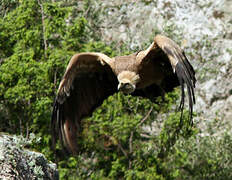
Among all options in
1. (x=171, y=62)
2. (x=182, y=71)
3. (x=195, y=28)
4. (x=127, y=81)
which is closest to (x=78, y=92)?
(x=127, y=81)

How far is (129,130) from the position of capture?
9148 millimetres

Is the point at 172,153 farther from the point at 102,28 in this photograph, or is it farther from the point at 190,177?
the point at 102,28

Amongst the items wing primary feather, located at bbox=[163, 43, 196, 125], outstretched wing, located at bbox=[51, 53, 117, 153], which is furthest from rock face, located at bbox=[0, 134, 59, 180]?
outstretched wing, located at bbox=[51, 53, 117, 153]

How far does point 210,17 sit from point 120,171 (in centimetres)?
Result: 534

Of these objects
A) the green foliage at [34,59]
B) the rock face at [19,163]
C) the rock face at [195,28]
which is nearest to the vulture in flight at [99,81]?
the green foliage at [34,59]

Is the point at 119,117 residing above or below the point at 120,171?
above

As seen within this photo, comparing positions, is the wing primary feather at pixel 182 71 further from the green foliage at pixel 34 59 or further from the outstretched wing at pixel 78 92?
the green foliage at pixel 34 59

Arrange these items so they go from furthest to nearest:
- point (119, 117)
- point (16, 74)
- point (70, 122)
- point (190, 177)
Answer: point (190, 177) < point (119, 117) < point (16, 74) < point (70, 122)

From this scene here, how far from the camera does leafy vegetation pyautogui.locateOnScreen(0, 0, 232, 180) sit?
879 centimetres

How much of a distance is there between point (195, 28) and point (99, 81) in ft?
17.3

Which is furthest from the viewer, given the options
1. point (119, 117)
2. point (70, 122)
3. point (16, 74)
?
point (119, 117)

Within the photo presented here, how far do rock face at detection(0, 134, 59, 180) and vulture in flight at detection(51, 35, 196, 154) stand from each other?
2.03 meters

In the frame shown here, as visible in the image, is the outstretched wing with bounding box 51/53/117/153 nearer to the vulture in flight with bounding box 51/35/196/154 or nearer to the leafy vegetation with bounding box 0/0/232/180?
the vulture in flight with bounding box 51/35/196/154

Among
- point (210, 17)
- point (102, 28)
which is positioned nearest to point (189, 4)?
point (210, 17)
